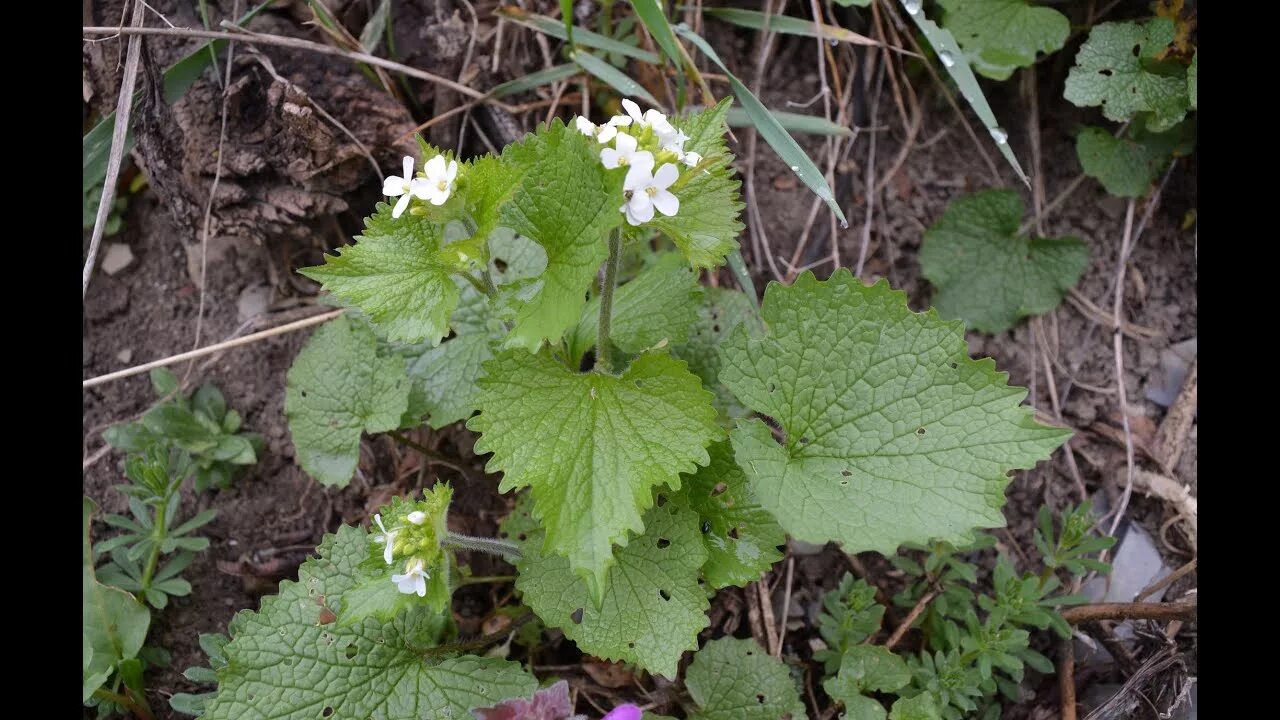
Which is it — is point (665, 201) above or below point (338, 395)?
above

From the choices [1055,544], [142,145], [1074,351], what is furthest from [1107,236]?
[142,145]

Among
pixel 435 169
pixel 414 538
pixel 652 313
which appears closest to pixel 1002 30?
pixel 652 313

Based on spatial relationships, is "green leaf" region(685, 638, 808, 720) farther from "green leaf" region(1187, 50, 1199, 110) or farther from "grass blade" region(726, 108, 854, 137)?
"green leaf" region(1187, 50, 1199, 110)

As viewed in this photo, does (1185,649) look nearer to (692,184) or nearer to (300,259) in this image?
(692,184)

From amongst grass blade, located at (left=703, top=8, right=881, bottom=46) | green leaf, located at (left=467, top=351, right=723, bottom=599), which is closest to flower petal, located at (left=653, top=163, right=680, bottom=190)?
green leaf, located at (left=467, top=351, right=723, bottom=599)

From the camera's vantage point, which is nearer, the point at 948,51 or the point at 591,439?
the point at 591,439

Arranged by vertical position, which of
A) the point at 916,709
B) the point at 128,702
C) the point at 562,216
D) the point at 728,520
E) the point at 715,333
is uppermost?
the point at 562,216

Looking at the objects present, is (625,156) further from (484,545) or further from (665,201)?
(484,545)
